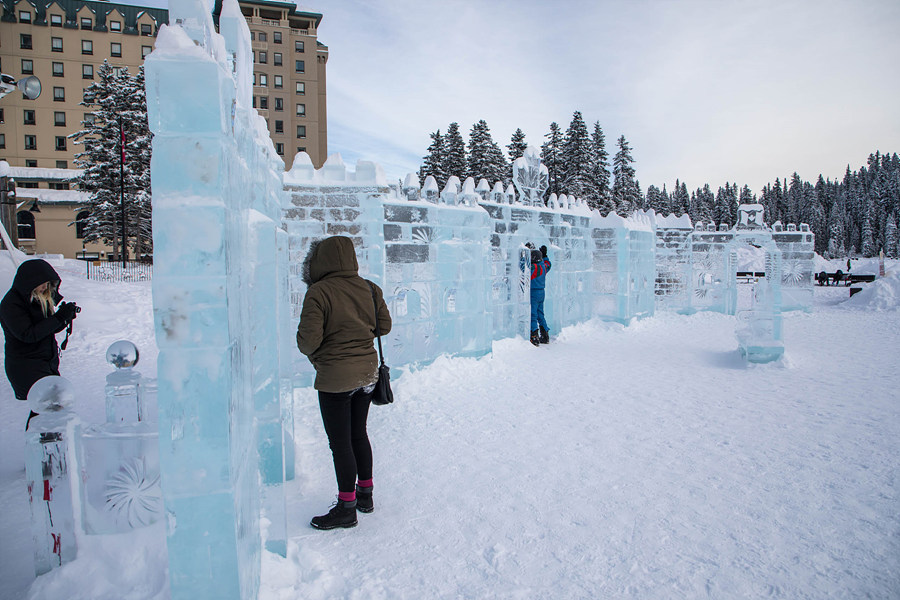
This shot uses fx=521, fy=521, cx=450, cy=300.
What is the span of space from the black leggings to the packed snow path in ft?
1.11

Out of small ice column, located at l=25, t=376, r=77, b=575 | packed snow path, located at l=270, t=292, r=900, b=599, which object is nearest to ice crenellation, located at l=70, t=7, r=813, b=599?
small ice column, located at l=25, t=376, r=77, b=575

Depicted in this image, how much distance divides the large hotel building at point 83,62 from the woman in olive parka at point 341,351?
40.4m

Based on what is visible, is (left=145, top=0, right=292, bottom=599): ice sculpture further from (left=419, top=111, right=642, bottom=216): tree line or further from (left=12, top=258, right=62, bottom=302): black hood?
(left=419, top=111, right=642, bottom=216): tree line

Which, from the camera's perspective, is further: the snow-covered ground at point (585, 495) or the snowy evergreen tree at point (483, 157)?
the snowy evergreen tree at point (483, 157)

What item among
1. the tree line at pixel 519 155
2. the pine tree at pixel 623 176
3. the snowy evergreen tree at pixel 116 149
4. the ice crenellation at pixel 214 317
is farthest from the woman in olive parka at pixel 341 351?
the pine tree at pixel 623 176

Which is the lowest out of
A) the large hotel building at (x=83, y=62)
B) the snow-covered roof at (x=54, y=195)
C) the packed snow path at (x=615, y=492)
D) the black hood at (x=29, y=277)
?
the packed snow path at (x=615, y=492)

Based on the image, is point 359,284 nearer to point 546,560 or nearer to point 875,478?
point 546,560

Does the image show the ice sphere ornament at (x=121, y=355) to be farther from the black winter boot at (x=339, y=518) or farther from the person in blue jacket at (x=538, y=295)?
the person in blue jacket at (x=538, y=295)

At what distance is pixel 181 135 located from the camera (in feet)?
5.71

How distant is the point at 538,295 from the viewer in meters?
9.05

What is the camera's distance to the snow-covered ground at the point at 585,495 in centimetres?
250

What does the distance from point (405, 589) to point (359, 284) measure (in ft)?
5.35

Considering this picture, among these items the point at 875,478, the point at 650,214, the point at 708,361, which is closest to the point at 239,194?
the point at 875,478

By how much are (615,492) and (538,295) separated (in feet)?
18.8
